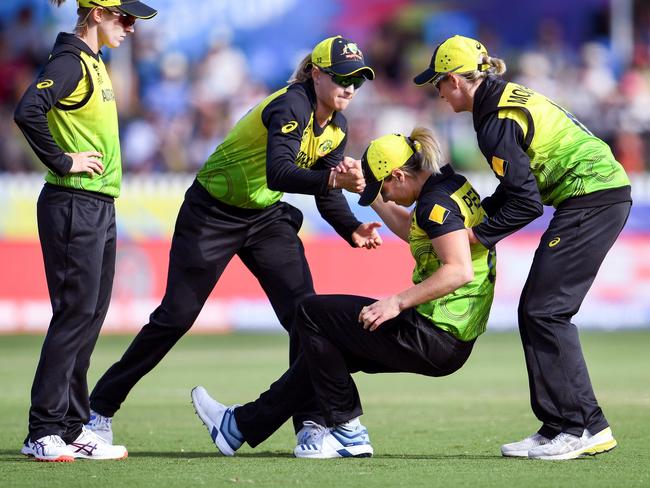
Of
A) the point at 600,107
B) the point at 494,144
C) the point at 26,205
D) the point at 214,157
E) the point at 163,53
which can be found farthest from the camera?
the point at 163,53

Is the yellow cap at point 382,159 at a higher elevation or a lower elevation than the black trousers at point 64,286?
higher

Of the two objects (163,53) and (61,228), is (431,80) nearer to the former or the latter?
(61,228)

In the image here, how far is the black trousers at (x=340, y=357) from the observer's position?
6.70m

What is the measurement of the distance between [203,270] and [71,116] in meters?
1.45

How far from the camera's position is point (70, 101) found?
6.79 metres

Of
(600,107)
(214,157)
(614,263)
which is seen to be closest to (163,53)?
(600,107)

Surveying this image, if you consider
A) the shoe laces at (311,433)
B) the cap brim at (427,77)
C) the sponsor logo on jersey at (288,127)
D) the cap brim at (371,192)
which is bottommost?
the shoe laces at (311,433)

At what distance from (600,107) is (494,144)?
13671 mm

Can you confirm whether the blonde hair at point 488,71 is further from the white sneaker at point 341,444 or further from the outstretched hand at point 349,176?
the white sneaker at point 341,444

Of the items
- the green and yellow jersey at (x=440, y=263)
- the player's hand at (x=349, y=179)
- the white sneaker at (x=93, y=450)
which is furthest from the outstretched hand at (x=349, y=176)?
the white sneaker at (x=93, y=450)

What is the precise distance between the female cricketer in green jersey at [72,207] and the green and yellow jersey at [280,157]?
38.0 inches

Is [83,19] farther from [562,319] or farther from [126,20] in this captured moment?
[562,319]

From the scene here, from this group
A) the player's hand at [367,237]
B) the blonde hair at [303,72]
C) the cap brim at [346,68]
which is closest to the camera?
the cap brim at [346,68]

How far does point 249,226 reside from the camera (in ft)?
25.8
